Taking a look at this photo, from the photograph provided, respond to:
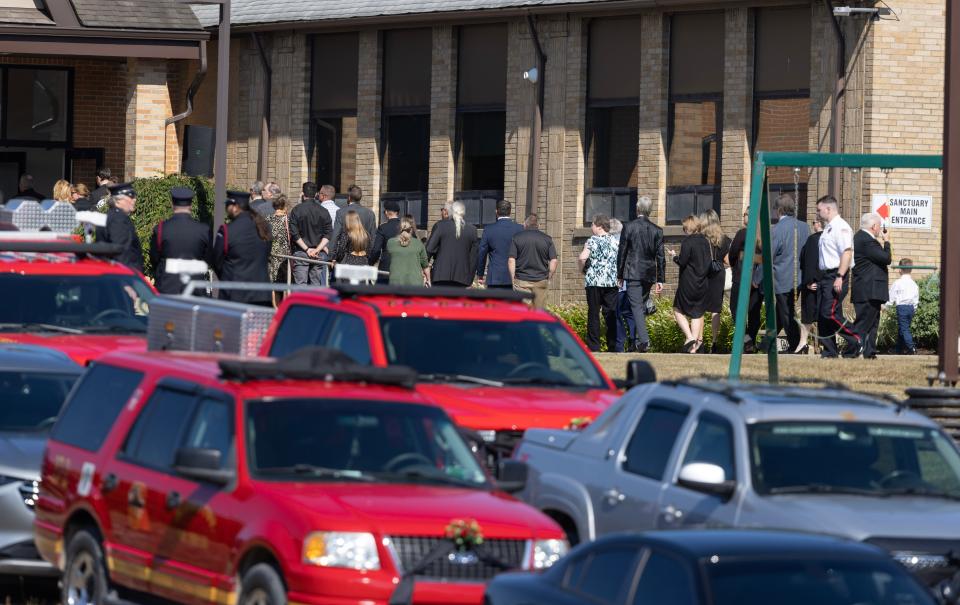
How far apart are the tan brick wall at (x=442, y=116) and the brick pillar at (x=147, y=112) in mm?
5563

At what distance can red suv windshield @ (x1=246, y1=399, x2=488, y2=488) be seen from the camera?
30.7ft

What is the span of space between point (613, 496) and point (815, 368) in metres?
10.8

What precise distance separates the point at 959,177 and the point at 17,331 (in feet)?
26.7

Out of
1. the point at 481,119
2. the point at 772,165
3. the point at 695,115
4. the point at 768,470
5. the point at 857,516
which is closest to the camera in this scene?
the point at 857,516

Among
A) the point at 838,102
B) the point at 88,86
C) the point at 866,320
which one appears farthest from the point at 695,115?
the point at 866,320

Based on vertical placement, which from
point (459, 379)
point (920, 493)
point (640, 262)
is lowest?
point (920, 493)

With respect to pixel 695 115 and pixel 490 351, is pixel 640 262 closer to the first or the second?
pixel 695 115

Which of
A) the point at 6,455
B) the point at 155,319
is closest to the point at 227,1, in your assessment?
the point at 155,319

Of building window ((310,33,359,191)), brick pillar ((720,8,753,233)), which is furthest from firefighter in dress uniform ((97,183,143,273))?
building window ((310,33,359,191))

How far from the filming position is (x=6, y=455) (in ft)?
38.9

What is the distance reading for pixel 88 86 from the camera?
3559cm

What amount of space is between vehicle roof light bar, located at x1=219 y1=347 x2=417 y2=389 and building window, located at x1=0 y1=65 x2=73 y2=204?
86.8 ft

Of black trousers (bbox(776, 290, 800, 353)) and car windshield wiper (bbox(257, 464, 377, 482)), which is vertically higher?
black trousers (bbox(776, 290, 800, 353))

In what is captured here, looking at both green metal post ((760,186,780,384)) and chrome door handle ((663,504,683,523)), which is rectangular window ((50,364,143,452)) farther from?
green metal post ((760,186,780,384))
